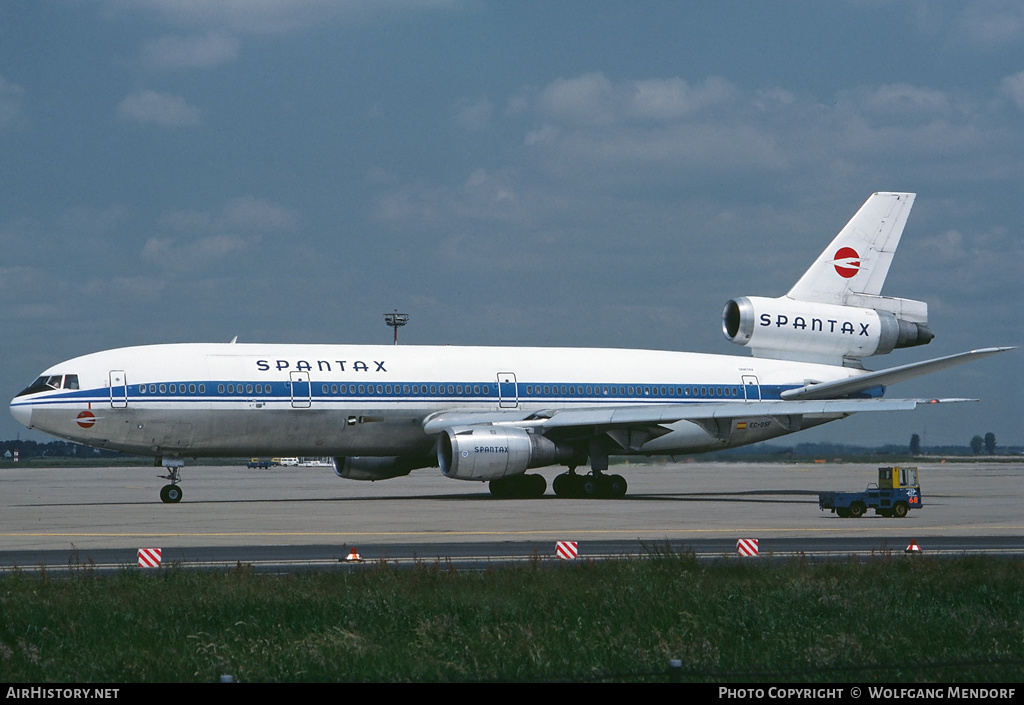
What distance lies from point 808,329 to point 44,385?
1105 inches

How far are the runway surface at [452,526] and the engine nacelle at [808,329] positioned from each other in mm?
5693

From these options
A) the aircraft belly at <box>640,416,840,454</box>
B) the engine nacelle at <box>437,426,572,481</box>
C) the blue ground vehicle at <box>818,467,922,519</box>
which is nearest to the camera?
the blue ground vehicle at <box>818,467,922,519</box>

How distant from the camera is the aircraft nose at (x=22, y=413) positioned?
38500 mm

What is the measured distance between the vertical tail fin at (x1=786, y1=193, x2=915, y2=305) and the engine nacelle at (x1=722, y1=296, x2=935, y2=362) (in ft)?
1.88

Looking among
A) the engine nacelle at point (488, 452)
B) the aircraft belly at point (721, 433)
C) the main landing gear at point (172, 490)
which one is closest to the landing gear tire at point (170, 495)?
the main landing gear at point (172, 490)

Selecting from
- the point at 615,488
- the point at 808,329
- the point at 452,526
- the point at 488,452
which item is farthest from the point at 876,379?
the point at 452,526

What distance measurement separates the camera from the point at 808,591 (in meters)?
15.7

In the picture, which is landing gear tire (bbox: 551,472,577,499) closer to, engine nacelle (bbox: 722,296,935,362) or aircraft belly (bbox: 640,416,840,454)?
aircraft belly (bbox: 640,416,840,454)

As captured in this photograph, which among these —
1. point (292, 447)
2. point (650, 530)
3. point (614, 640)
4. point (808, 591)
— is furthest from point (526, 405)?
point (614, 640)

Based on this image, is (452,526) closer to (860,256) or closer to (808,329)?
(808,329)

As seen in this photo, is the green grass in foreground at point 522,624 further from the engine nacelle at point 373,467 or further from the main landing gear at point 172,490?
the engine nacelle at point 373,467

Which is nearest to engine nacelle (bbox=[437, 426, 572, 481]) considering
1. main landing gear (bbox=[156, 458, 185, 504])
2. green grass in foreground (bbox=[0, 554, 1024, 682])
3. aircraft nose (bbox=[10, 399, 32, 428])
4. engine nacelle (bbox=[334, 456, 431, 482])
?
engine nacelle (bbox=[334, 456, 431, 482])

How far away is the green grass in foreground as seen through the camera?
11352mm
